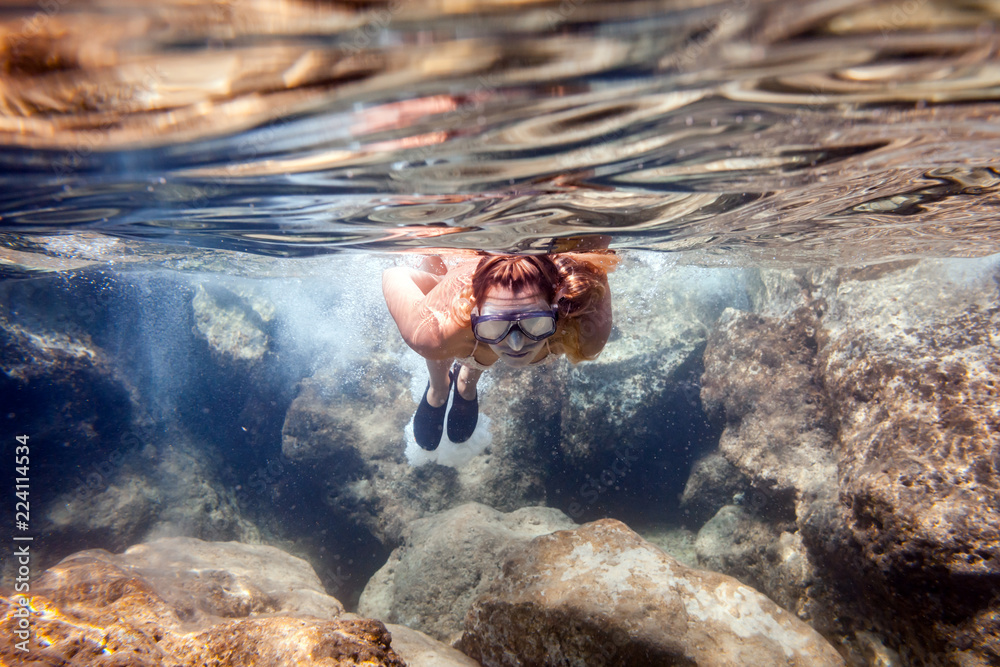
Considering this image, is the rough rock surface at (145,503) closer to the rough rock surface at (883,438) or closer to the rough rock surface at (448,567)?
the rough rock surface at (448,567)

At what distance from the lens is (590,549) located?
5020 millimetres

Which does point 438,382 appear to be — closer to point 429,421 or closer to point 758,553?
point 429,421

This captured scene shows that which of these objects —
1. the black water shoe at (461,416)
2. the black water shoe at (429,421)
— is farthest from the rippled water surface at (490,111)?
the black water shoe at (429,421)

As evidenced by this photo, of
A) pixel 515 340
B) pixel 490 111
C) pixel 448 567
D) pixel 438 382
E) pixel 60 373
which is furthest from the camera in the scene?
pixel 60 373

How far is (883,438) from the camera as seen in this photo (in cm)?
574

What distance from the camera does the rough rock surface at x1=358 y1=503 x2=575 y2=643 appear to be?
6527 millimetres

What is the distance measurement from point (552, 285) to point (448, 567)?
5.19m

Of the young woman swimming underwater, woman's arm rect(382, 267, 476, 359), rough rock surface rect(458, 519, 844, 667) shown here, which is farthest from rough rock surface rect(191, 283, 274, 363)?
rough rock surface rect(458, 519, 844, 667)

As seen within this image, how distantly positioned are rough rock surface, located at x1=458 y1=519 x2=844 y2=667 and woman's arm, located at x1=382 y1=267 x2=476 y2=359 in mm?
2874

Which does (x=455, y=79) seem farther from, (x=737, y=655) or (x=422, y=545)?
(x=422, y=545)

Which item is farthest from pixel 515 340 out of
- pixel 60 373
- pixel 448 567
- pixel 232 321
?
pixel 232 321

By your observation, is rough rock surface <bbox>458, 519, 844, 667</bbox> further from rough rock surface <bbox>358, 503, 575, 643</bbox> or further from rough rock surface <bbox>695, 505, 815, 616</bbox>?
rough rock surface <bbox>695, 505, 815, 616</bbox>

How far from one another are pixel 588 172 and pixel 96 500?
13.9 m

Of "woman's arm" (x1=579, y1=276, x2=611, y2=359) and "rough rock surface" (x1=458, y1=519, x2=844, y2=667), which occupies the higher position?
"woman's arm" (x1=579, y1=276, x2=611, y2=359)
